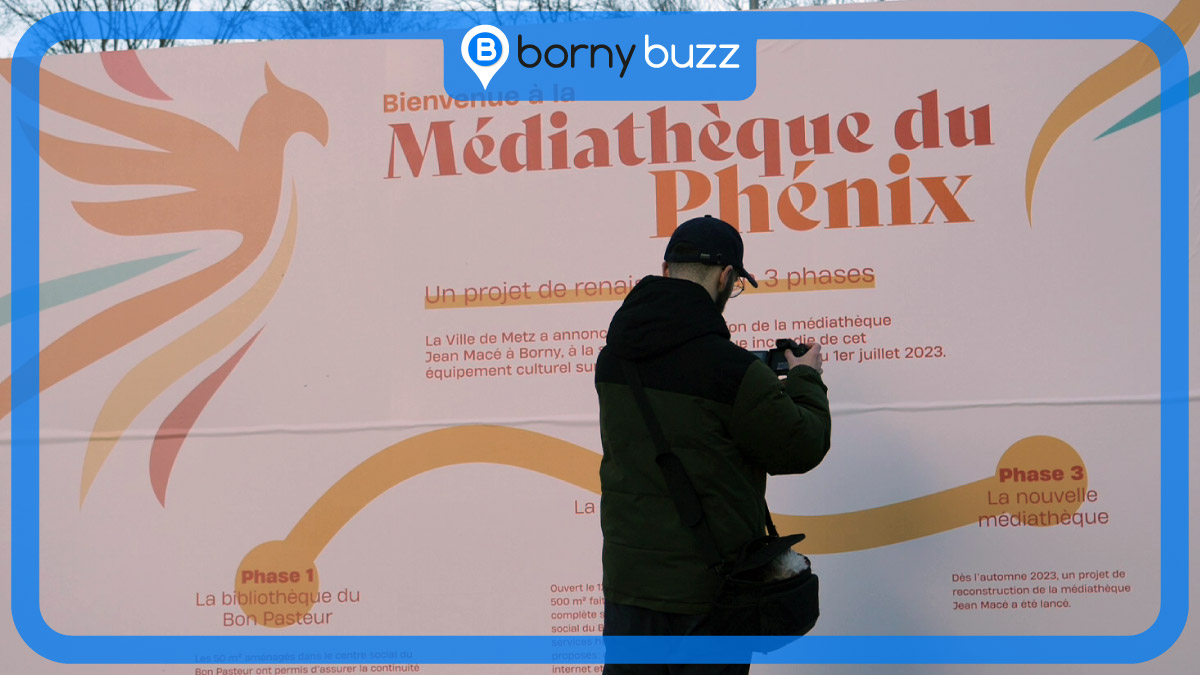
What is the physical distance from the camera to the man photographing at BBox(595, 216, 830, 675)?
2.21 metres

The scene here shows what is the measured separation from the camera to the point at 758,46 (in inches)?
140

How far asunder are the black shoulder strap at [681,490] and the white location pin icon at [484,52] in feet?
5.97

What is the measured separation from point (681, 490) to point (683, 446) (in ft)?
0.31

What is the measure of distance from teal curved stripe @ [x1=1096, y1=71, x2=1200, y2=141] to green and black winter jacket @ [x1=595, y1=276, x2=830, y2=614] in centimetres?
180

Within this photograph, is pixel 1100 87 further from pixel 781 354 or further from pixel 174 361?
pixel 174 361

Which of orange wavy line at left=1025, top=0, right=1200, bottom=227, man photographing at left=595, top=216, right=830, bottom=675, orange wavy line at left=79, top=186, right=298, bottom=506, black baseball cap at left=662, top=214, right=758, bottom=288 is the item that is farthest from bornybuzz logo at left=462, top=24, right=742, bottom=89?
man photographing at left=595, top=216, right=830, bottom=675

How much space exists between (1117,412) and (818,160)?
1.27 metres

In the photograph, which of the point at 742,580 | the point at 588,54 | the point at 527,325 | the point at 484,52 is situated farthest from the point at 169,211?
the point at 742,580

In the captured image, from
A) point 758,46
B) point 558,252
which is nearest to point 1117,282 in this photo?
point 758,46

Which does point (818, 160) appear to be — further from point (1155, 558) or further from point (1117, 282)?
point (1155, 558)

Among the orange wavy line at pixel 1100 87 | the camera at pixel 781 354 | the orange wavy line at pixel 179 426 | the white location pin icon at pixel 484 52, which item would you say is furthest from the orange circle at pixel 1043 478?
the orange wavy line at pixel 179 426

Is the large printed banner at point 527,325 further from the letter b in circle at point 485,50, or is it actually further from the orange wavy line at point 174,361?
the letter b in circle at point 485,50

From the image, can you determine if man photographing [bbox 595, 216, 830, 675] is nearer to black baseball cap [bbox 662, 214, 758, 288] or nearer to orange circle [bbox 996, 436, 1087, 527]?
black baseball cap [bbox 662, 214, 758, 288]

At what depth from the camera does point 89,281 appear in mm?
3801
